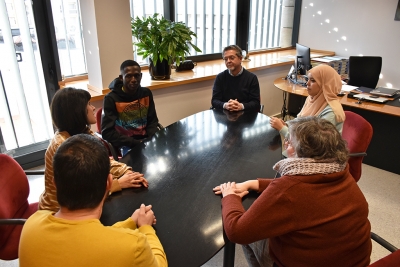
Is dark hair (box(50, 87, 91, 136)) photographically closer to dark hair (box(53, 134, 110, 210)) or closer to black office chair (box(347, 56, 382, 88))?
dark hair (box(53, 134, 110, 210))

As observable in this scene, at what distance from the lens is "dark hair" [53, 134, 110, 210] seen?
83 cm

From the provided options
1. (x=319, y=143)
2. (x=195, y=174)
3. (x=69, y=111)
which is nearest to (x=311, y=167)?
(x=319, y=143)

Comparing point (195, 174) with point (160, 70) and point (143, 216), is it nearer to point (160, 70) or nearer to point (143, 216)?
point (143, 216)

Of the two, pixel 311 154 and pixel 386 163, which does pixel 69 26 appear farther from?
pixel 386 163

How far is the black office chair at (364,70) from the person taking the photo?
3604 millimetres

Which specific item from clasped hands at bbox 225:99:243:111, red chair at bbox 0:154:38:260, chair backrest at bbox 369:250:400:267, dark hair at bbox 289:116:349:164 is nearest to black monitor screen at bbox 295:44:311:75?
clasped hands at bbox 225:99:243:111

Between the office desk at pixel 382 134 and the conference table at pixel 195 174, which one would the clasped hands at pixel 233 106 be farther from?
the office desk at pixel 382 134

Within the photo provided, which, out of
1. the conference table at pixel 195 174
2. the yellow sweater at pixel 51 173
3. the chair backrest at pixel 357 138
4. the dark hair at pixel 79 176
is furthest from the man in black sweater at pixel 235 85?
the dark hair at pixel 79 176

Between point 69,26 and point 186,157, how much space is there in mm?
2009

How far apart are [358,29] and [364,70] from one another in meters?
1.21

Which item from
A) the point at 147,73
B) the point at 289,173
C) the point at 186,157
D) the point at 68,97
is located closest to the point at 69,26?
the point at 147,73

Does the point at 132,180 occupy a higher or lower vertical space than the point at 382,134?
higher

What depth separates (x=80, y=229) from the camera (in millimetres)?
773

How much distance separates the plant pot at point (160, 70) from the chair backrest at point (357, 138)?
181cm
